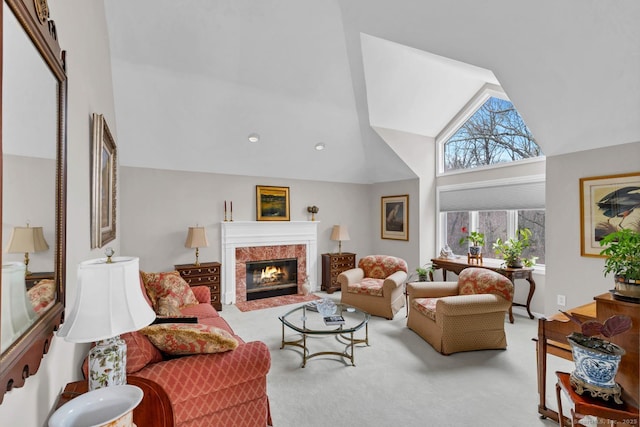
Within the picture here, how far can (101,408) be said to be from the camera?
1.14 meters

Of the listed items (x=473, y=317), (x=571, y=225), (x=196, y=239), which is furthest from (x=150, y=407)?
(x=571, y=225)

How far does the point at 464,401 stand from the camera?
96.3 inches

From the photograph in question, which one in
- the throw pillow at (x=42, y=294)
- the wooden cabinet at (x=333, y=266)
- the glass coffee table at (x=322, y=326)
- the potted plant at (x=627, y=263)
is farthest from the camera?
the wooden cabinet at (x=333, y=266)

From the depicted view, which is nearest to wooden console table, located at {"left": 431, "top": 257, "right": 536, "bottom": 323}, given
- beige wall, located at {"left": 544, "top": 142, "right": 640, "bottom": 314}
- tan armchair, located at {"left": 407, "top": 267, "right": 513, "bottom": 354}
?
beige wall, located at {"left": 544, "top": 142, "right": 640, "bottom": 314}

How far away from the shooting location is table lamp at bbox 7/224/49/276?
2.90 feet

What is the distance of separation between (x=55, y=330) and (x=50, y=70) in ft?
3.31

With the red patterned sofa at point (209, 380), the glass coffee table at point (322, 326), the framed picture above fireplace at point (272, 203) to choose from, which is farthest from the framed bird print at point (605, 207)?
the framed picture above fireplace at point (272, 203)

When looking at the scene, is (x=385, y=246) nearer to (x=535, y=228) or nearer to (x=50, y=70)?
(x=535, y=228)

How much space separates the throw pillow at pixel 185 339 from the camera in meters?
1.85

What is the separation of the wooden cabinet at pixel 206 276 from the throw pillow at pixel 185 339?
303 cm

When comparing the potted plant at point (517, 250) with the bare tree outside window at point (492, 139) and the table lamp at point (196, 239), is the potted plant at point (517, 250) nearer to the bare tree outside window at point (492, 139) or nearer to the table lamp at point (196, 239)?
the bare tree outside window at point (492, 139)

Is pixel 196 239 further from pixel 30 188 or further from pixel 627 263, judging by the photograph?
pixel 627 263

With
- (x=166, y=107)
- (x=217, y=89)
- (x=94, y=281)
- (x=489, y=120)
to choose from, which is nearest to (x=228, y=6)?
(x=217, y=89)

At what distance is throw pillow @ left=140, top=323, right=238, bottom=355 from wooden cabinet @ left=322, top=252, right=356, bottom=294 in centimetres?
424
